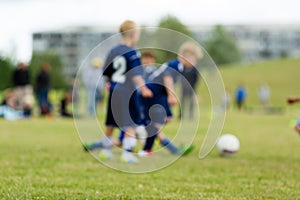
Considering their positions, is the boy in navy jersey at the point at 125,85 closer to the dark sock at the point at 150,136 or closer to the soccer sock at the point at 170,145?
the dark sock at the point at 150,136

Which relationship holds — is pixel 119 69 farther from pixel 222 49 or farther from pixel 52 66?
pixel 222 49

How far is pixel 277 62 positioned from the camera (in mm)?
77000

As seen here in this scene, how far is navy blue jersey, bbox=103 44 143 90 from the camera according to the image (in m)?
8.32

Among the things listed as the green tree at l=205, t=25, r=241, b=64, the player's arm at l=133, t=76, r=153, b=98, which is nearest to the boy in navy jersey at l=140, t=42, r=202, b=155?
the player's arm at l=133, t=76, r=153, b=98

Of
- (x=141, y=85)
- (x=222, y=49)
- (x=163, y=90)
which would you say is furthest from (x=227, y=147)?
(x=222, y=49)

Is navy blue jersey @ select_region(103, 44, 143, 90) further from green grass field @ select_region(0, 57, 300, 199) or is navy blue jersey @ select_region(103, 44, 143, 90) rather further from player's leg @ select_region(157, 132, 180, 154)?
player's leg @ select_region(157, 132, 180, 154)

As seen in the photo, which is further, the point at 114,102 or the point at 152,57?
the point at 152,57

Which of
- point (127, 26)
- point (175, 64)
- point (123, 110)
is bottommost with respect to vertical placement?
point (123, 110)

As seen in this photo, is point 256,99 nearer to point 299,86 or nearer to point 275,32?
point 299,86

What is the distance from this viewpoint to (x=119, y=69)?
844 centimetres

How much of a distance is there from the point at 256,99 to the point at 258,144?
4180cm

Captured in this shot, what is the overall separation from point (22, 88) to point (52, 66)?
83084 mm

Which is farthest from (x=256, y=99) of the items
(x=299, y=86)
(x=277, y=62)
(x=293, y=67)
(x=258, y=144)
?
(x=258, y=144)

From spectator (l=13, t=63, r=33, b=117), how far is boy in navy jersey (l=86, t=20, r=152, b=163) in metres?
13.9
